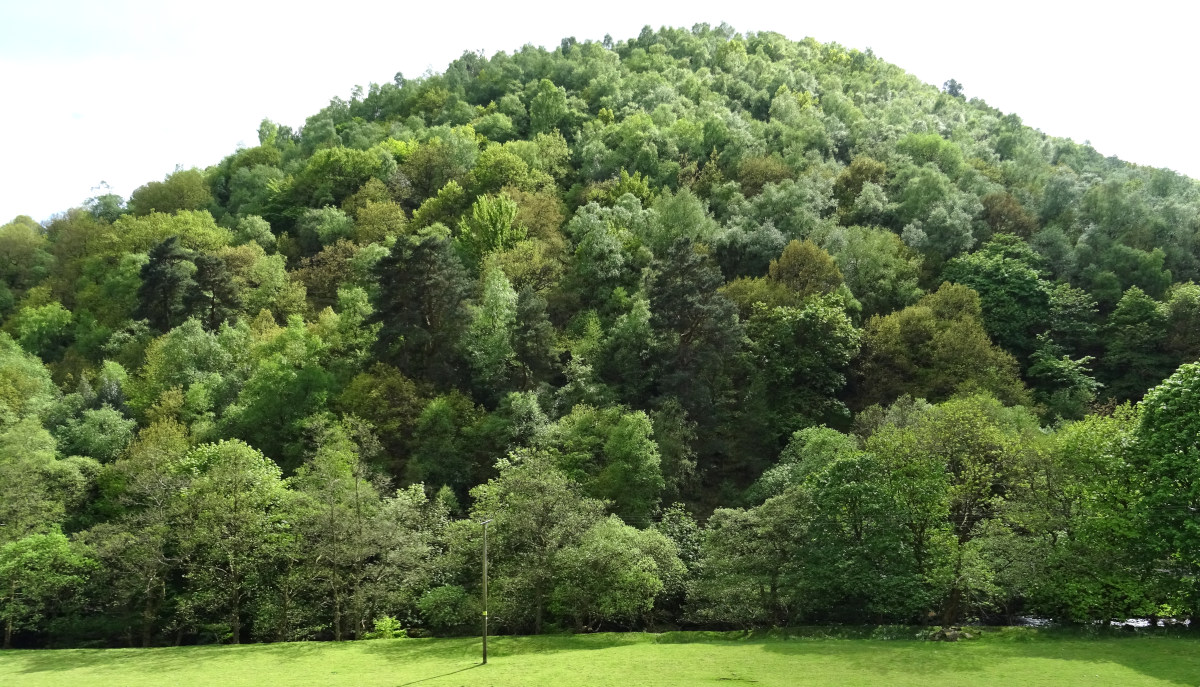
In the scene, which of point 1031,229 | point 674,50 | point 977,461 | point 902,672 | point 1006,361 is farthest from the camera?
point 674,50

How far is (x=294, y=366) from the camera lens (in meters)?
61.4

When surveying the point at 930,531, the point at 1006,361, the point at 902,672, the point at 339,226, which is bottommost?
the point at 902,672

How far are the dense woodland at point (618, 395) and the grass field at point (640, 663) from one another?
3044 mm

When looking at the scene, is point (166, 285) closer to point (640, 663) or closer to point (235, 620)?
point (235, 620)

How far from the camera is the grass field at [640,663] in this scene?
2947cm

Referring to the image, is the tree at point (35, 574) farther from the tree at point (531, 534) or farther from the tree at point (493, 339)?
the tree at point (493, 339)

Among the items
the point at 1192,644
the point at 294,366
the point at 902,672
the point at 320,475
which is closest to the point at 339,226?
the point at 294,366

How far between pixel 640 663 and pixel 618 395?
25.3 meters

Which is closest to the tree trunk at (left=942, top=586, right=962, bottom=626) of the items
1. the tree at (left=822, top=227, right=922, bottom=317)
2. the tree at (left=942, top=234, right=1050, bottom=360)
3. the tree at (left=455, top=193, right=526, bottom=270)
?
the tree at (left=942, top=234, right=1050, bottom=360)

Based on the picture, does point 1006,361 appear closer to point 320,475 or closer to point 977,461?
point 977,461

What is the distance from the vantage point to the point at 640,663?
33.8 metres

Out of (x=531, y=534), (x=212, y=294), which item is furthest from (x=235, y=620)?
(x=212, y=294)

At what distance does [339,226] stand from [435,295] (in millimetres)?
35962

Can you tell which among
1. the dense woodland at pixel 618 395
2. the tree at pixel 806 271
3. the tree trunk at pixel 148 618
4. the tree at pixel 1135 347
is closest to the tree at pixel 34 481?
the dense woodland at pixel 618 395
